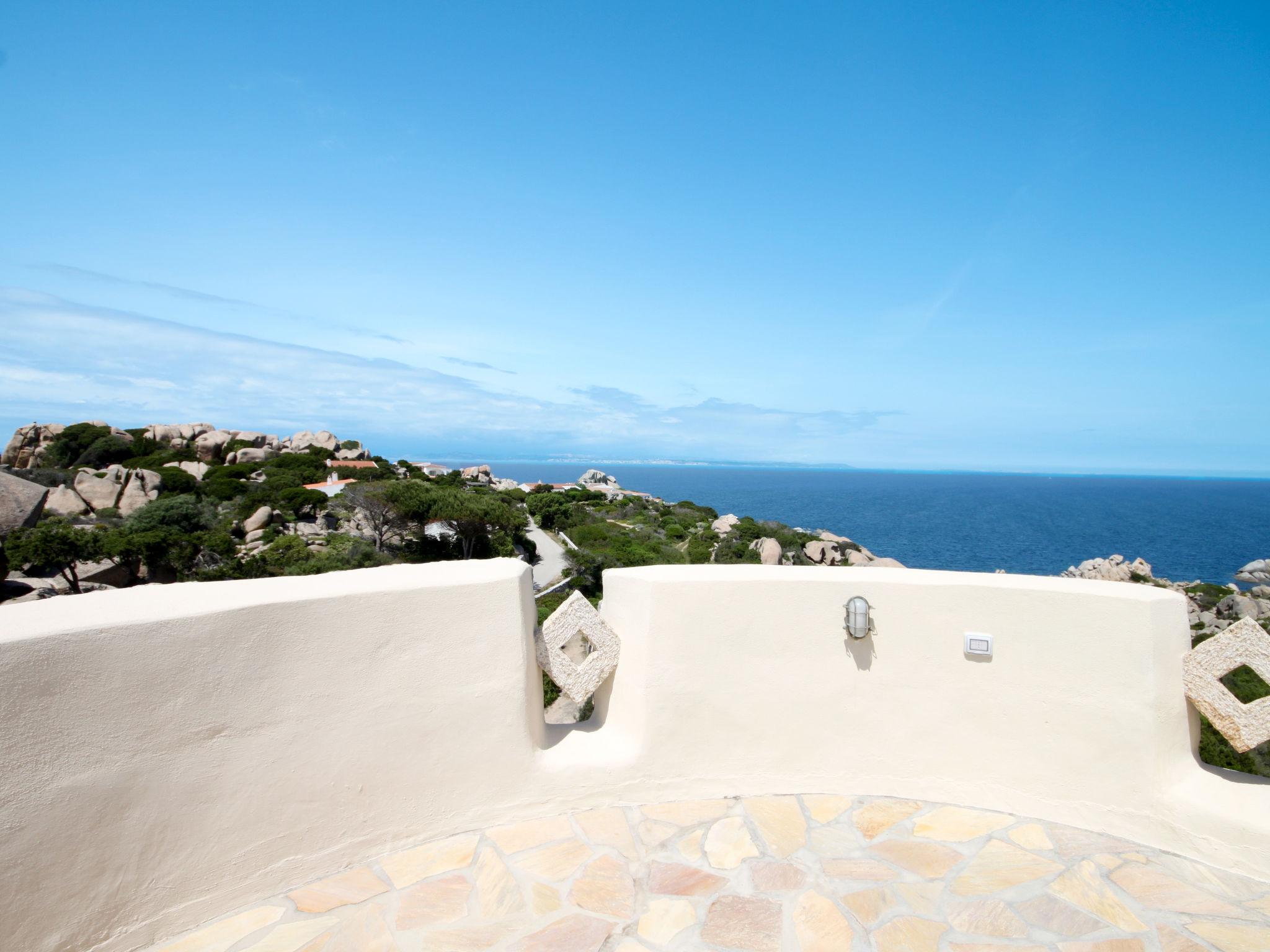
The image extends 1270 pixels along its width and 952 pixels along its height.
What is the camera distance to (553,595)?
29.3 m

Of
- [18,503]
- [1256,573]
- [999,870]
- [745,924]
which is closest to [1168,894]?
[999,870]

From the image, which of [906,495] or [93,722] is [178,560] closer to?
[93,722]

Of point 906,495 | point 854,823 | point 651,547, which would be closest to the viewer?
point 854,823

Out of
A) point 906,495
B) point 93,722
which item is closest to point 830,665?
point 93,722

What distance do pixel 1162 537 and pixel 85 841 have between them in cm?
9364

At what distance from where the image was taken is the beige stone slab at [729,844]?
3.02 meters

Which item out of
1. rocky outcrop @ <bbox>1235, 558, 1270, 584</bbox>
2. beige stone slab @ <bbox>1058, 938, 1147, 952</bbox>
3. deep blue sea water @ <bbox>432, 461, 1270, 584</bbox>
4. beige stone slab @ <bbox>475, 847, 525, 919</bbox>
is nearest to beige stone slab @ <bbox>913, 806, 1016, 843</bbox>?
beige stone slab @ <bbox>1058, 938, 1147, 952</bbox>

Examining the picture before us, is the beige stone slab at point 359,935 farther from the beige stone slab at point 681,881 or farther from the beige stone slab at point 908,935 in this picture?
the beige stone slab at point 908,935

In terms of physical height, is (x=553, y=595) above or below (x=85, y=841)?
below

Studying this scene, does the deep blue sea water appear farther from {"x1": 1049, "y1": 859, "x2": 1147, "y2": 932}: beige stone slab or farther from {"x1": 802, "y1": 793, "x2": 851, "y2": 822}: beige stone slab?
{"x1": 1049, "y1": 859, "x2": 1147, "y2": 932}: beige stone slab

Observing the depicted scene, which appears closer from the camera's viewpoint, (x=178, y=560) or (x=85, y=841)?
(x=85, y=841)

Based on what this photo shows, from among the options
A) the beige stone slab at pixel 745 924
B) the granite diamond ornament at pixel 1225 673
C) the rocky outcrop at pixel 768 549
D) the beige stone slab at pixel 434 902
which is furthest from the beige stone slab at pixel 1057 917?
the rocky outcrop at pixel 768 549

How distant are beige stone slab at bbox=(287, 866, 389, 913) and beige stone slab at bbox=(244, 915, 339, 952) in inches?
2.7

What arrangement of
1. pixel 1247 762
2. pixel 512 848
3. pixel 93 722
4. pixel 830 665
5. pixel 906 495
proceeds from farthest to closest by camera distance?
pixel 906 495 < pixel 1247 762 < pixel 830 665 < pixel 512 848 < pixel 93 722
